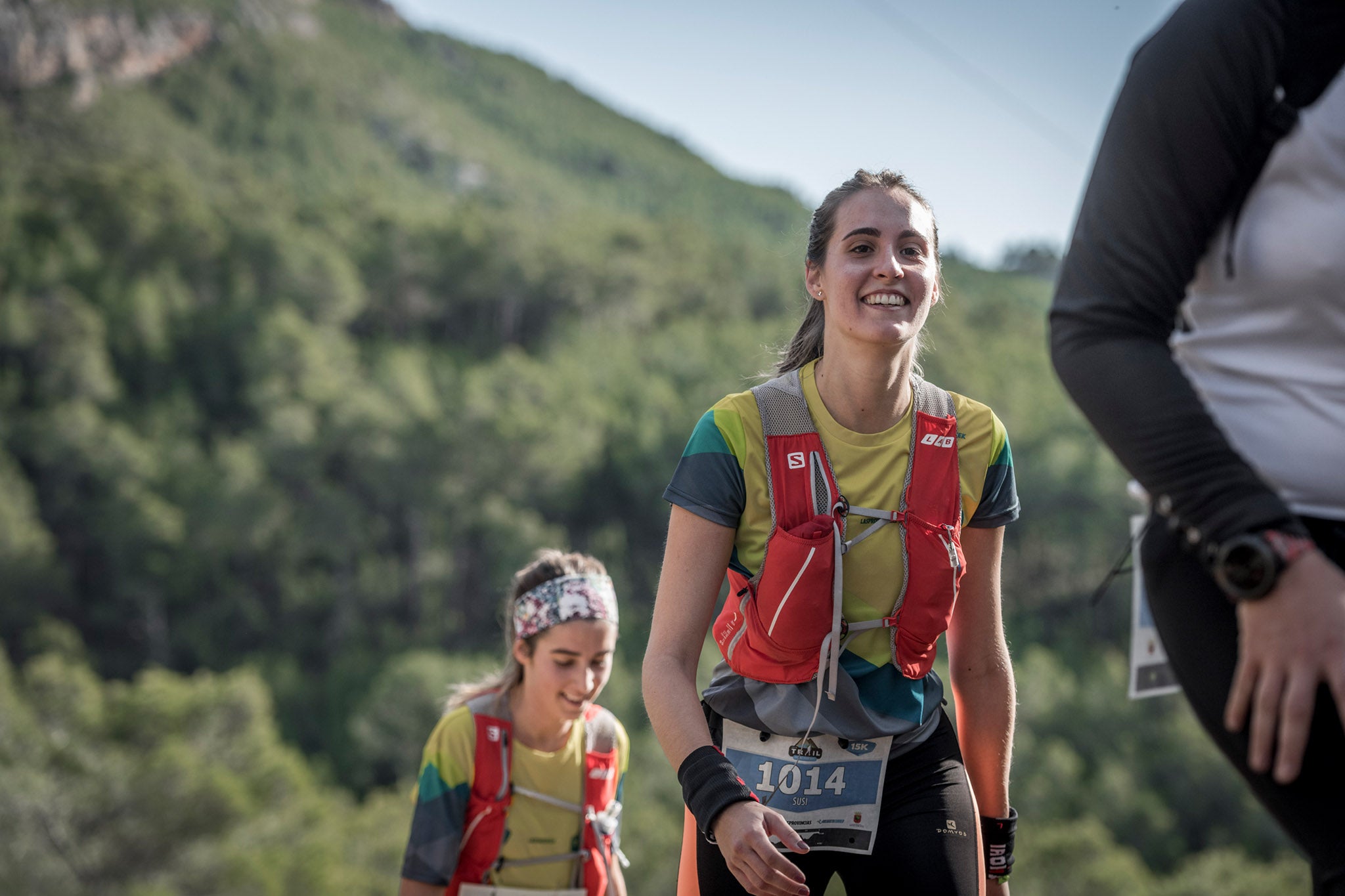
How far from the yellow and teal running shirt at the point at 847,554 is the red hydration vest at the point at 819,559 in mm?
20

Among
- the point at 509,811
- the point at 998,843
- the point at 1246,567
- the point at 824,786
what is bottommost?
the point at 509,811

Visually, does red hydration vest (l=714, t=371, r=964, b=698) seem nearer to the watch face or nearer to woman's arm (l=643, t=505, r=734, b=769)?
woman's arm (l=643, t=505, r=734, b=769)

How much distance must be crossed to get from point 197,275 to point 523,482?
94.9 ft

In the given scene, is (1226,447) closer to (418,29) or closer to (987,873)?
(987,873)

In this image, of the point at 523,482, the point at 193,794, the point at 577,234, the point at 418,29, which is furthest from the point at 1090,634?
the point at 418,29

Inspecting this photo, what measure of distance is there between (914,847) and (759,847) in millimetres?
439

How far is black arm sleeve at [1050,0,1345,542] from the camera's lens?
42.0 inches

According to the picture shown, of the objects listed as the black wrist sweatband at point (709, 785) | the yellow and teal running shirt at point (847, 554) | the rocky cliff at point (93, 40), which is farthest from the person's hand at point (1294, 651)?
the rocky cliff at point (93, 40)

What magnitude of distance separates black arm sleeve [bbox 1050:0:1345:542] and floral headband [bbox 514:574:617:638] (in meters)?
→ 2.50

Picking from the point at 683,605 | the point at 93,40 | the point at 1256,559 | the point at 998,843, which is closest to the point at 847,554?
the point at 683,605

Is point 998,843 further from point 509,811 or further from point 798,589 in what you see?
point 509,811

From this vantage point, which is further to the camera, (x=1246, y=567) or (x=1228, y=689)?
(x=1228, y=689)

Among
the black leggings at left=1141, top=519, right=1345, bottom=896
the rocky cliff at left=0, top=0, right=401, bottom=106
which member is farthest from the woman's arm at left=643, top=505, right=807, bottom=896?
the rocky cliff at left=0, top=0, right=401, bottom=106

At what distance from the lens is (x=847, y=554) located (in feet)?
6.61
